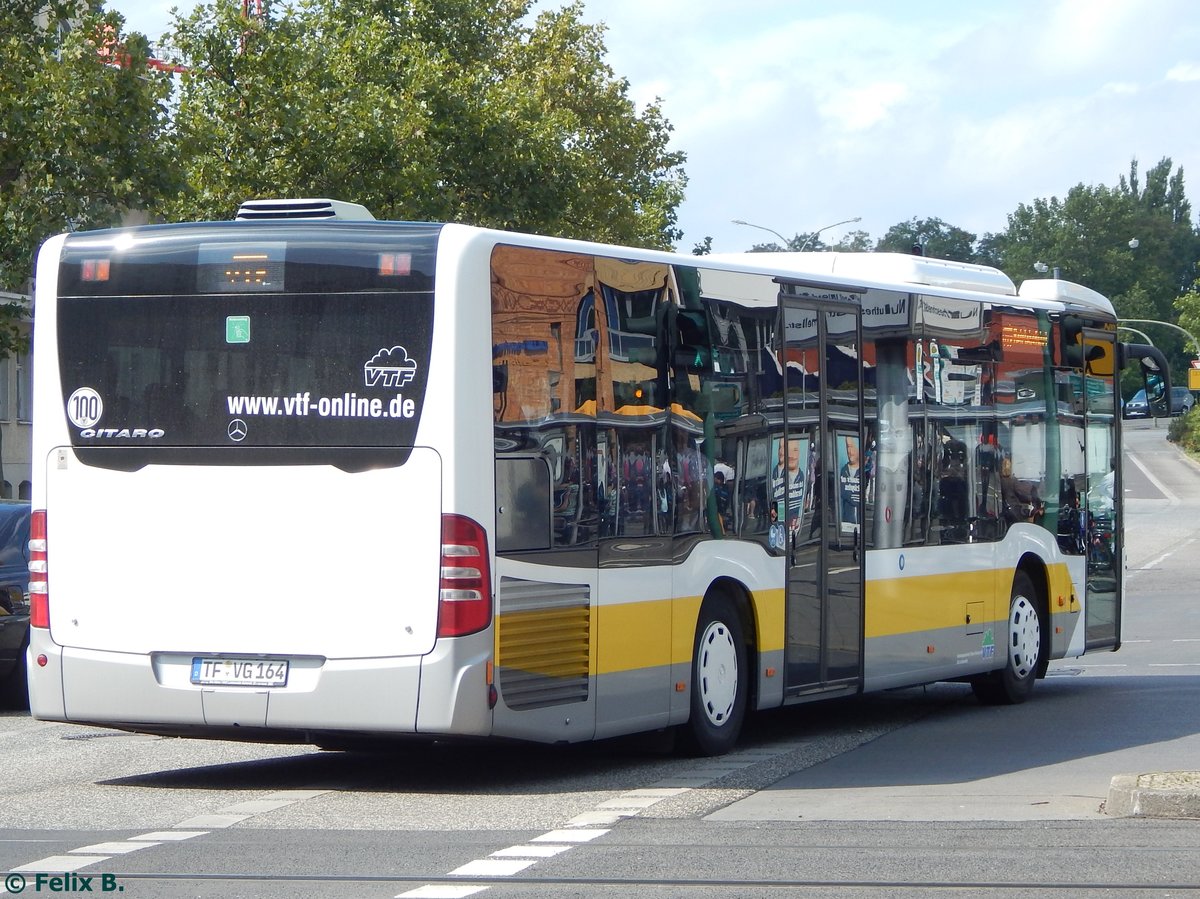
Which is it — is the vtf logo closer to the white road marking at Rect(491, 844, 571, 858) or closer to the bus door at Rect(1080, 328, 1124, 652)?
the white road marking at Rect(491, 844, 571, 858)

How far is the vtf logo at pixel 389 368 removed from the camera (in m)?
9.78

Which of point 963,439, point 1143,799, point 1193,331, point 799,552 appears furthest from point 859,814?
point 1193,331

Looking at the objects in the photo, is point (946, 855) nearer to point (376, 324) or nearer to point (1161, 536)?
point (376, 324)

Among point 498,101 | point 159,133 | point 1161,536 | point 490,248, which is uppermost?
point 498,101

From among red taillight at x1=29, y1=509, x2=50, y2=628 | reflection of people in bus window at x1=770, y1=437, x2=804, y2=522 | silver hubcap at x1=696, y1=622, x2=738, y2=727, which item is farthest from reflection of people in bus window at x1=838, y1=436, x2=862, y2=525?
red taillight at x1=29, y1=509, x2=50, y2=628

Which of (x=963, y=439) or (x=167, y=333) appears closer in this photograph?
(x=167, y=333)

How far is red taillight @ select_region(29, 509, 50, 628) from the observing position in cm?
1049

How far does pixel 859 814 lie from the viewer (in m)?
9.33

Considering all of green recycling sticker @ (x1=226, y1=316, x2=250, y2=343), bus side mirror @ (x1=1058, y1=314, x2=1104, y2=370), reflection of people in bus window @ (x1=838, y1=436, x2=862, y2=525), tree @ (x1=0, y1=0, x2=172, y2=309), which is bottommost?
reflection of people in bus window @ (x1=838, y1=436, x2=862, y2=525)

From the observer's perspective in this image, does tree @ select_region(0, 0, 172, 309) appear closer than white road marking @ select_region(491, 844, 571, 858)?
No

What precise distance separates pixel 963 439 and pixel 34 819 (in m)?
7.62

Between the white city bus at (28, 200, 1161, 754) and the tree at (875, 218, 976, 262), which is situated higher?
the tree at (875, 218, 976, 262)

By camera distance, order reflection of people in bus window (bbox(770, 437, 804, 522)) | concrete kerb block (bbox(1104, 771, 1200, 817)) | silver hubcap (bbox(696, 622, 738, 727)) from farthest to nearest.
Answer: reflection of people in bus window (bbox(770, 437, 804, 522)) < silver hubcap (bbox(696, 622, 738, 727)) < concrete kerb block (bbox(1104, 771, 1200, 817))

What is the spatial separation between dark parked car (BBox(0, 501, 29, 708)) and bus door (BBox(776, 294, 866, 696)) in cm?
642
